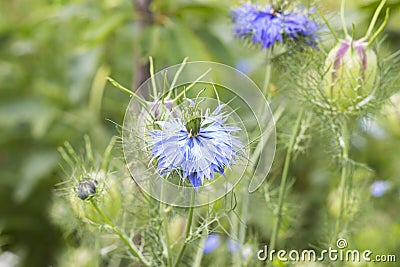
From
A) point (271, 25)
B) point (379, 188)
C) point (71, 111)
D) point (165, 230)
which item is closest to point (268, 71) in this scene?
point (271, 25)

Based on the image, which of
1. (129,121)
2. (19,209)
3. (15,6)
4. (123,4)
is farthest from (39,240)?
(129,121)

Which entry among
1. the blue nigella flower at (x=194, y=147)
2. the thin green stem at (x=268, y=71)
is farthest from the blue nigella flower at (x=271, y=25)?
the blue nigella flower at (x=194, y=147)

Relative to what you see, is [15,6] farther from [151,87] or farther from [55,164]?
[151,87]

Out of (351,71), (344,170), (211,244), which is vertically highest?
(351,71)

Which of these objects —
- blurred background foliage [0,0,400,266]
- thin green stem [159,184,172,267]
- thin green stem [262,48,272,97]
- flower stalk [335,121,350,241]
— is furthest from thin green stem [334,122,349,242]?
blurred background foliage [0,0,400,266]

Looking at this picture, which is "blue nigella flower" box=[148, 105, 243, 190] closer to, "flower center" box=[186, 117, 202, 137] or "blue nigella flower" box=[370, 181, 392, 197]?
"flower center" box=[186, 117, 202, 137]

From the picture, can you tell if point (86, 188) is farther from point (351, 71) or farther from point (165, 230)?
point (351, 71)
